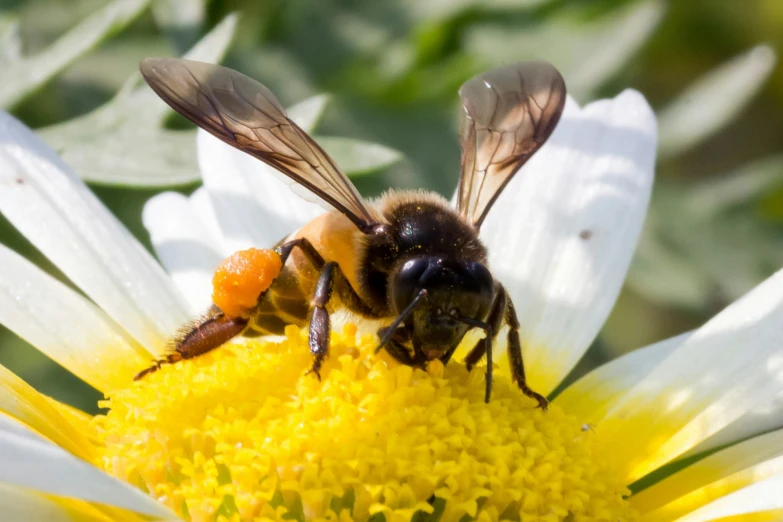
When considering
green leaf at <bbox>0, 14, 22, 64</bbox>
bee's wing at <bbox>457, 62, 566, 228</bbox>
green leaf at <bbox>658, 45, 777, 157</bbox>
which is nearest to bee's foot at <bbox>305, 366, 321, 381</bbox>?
bee's wing at <bbox>457, 62, 566, 228</bbox>

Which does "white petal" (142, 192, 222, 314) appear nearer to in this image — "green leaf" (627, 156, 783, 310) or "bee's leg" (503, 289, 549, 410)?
"bee's leg" (503, 289, 549, 410)

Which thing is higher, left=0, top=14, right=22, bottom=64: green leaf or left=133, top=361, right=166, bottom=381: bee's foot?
left=0, top=14, right=22, bottom=64: green leaf

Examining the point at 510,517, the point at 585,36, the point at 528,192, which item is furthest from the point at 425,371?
the point at 585,36

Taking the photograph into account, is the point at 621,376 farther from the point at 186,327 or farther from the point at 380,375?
the point at 186,327

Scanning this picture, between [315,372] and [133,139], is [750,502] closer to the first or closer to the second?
[315,372]

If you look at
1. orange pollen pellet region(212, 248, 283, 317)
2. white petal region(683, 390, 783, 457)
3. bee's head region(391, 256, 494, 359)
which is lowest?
white petal region(683, 390, 783, 457)

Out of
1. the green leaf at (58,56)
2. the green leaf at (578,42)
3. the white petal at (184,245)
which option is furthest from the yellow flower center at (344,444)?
the green leaf at (578,42)

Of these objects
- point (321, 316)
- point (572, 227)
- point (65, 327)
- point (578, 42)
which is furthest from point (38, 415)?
point (578, 42)
